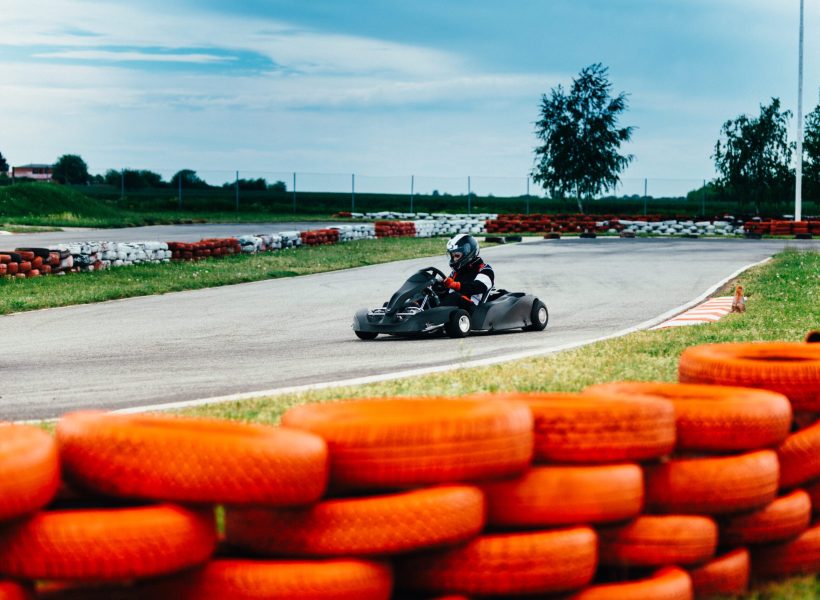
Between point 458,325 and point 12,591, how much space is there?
876 centimetres

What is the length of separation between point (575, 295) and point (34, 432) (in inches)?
574

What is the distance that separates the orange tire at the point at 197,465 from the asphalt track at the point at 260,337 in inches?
154

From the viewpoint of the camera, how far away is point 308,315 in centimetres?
1473

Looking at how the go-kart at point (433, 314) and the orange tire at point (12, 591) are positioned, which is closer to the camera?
the orange tire at point (12, 591)

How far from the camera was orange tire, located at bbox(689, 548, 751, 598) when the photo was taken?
4039 millimetres

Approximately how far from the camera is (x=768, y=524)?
4270 millimetres

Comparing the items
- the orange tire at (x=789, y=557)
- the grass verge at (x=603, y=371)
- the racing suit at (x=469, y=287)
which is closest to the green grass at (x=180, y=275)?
the racing suit at (x=469, y=287)

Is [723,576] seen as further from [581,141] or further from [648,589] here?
[581,141]

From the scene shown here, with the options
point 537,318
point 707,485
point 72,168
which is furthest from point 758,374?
point 72,168

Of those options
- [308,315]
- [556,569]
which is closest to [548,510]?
[556,569]

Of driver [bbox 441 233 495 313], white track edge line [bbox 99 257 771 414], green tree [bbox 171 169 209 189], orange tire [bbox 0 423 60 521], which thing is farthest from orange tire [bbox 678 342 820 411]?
green tree [bbox 171 169 209 189]

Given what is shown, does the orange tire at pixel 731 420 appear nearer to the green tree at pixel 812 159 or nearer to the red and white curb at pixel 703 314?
the red and white curb at pixel 703 314

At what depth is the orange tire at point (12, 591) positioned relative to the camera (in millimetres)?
3199

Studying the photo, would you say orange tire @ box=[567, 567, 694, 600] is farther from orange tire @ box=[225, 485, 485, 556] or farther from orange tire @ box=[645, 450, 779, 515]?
orange tire @ box=[225, 485, 485, 556]
